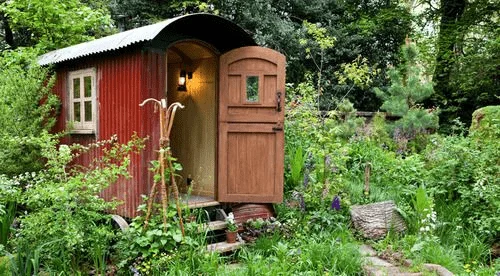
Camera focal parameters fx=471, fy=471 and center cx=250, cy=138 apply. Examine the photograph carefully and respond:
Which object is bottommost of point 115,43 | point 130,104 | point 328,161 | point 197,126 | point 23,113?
point 328,161

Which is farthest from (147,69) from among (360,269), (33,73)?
(360,269)

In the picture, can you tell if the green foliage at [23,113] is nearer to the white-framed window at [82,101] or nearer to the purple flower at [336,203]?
the white-framed window at [82,101]

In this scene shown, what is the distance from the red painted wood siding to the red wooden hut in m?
0.01

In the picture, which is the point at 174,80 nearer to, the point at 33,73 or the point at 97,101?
the point at 97,101

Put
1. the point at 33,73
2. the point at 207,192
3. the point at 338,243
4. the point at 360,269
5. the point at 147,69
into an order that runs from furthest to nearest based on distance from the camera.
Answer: the point at 33,73 < the point at 207,192 < the point at 147,69 < the point at 338,243 < the point at 360,269

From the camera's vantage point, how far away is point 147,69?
17.6 ft

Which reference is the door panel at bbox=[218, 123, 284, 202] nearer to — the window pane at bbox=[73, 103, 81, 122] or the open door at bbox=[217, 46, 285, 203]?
the open door at bbox=[217, 46, 285, 203]

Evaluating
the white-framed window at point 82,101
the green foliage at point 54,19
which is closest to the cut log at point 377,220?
the white-framed window at point 82,101

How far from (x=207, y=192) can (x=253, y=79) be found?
1669 millimetres

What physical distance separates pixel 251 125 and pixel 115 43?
193 cm

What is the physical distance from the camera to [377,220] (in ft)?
18.5

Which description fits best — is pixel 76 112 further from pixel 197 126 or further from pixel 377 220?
pixel 377 220

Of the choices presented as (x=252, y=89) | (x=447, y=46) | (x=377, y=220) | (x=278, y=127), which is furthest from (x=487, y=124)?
(x=447, y=46)

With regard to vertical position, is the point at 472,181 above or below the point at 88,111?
below
